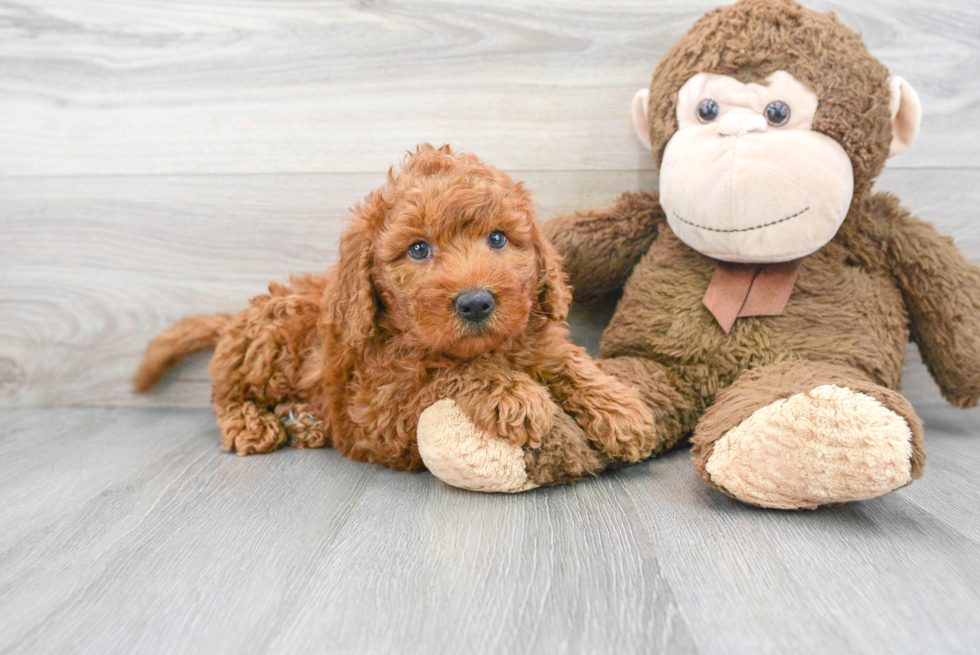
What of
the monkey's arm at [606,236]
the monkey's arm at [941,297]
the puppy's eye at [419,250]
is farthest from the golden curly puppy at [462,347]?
the monkey's arm at [941,297]

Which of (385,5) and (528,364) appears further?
(385,5)

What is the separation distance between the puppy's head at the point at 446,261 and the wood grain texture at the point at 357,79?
464mm

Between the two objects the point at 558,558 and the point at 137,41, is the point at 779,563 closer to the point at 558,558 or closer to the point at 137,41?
the point at 558,558

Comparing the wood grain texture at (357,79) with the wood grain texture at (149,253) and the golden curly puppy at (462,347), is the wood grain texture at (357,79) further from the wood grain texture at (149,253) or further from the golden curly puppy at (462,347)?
the golden curly puppy at (462,347)

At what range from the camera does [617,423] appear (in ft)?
3.54

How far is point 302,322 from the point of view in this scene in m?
1.33

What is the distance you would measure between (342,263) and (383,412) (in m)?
0.26

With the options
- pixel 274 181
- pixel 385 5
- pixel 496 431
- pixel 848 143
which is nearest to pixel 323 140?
pixel 274 181

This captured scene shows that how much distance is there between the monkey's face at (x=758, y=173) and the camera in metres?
1.13

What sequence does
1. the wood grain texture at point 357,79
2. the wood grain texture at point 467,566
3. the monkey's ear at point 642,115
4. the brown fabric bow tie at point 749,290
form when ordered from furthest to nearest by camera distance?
the wood grain texture at point 357,79, the monkey's ear at point 642,115, the brown fabric bow tie at point 749,290, the wood grain texture at point 467,566

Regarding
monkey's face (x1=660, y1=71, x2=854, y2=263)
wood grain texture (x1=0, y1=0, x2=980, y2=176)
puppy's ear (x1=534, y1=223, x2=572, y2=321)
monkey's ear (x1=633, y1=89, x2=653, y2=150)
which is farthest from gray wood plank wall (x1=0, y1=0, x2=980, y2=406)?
puppy's ear (x1=534, y1=223, x2=572, y2=321)

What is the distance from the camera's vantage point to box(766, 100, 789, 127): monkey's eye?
3.81ft

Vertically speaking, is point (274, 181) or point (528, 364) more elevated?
point (274, 181)

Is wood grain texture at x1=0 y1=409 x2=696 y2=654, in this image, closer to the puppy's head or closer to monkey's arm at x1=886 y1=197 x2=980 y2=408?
the puppy's head
